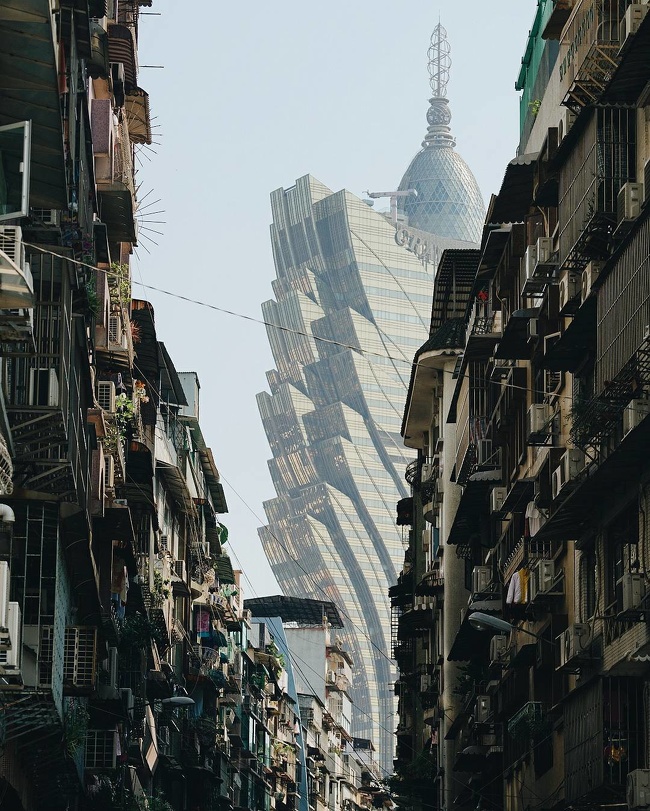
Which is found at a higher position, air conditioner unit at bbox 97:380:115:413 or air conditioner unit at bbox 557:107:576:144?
air conditioner unit at bbox 557:107:576:144

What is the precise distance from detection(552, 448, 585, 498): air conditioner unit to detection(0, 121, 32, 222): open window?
11.2m

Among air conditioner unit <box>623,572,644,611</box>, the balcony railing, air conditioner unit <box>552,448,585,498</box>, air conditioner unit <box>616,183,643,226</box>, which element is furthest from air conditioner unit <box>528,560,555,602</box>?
air conditioner unit <box>616,183,643,226</box>

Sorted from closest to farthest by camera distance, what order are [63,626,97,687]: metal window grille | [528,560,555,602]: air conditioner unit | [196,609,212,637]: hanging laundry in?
[63,626,97,687]: metal window grille
[528,560,555,602]: air conditioner unit
[196,609,212,637]: hanging laundry

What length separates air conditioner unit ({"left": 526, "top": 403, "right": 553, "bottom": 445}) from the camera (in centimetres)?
3631

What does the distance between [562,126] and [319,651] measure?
429 feet

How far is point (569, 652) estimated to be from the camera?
31906 mm

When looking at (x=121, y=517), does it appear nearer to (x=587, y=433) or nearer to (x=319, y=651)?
(x=587, y=433)

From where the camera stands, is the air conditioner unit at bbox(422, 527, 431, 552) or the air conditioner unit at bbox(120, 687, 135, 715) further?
the air conditioner unit at bbox(422, 527, 431, 552)

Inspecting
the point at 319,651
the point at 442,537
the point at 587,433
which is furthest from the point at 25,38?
the point at 319,651

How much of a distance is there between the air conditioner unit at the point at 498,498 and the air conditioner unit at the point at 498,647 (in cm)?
347

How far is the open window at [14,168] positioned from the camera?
22.2 meters

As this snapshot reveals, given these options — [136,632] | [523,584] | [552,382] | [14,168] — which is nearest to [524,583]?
[523,584]

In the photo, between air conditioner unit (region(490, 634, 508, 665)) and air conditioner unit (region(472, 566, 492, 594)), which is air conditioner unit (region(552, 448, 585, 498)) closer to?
air conditioner unit (region(490, 634, 508, 665))

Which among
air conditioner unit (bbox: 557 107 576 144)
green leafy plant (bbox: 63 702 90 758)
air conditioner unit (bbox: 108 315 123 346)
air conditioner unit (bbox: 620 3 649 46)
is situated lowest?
green leafy plant (bbox: 63 702 90 758)
